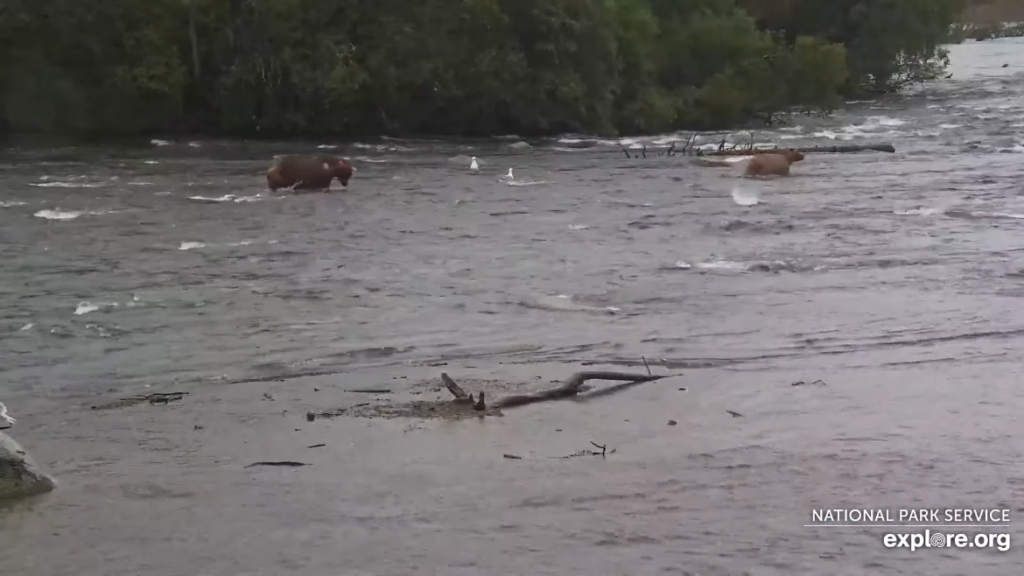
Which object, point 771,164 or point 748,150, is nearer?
point 771,164

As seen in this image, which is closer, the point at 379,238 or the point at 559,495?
the point at 559,495

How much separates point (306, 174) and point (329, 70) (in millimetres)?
12831

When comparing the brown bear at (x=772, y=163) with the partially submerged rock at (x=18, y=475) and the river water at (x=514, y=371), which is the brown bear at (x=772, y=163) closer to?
the river water at (x=514, y=371)

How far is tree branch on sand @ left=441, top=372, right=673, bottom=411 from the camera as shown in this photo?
1009cm

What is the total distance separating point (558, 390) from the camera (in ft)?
34.3

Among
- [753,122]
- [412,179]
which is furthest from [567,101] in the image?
[412,179]

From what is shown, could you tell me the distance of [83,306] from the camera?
1498cm

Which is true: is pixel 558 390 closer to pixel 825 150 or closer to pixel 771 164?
pixel 771 164

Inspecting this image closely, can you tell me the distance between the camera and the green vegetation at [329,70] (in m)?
39.5

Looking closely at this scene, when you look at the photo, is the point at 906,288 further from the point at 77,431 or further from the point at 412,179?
the point at 412,179

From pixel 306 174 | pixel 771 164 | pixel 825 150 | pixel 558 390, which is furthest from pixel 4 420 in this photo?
pixel 825 150

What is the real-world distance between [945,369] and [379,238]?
35.6 feet

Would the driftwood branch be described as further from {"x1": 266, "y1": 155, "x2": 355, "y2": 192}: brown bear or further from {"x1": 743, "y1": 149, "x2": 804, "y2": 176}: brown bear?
{"x1": 266, "y1": 155, "x2": 355, "y2": 192}: brown bear

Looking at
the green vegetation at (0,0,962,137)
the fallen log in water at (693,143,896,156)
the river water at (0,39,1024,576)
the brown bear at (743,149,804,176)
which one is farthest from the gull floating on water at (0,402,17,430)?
the green vegetation at (0,0,962,137)
